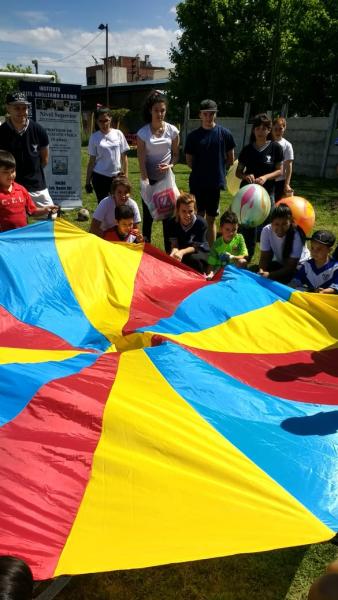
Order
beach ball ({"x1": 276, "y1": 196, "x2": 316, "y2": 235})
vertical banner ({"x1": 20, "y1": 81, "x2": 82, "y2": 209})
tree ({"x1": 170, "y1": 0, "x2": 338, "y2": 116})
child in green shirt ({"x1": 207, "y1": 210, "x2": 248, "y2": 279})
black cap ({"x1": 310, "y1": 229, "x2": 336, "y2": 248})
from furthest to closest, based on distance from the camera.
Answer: tree ({"x1": 170, "y1": 0, "x2": 338, "y2": 116}) → vertical banner ({"x1": 20, "y1": 81, "x2": 82, "y2": 209}) → beach ball ({"x1": 276, "y1": 196, "x2": 316, "y2": 235}) → child in green shirt ({"x1": 207, "y1": 210, "x2": 248, "y2": 279}) → black cap ({"x1": 310, "y1": 229, "x2": 336, "y2": 248})

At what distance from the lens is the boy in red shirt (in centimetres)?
389

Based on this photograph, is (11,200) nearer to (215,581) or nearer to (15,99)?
(15,99)

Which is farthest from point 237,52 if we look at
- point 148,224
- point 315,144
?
point 148,224

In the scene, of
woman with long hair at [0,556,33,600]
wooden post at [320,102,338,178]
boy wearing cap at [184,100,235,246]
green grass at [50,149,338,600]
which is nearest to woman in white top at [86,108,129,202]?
boy wearing cap at [184,100,235,246]

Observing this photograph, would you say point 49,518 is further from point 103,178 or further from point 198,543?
point 103,178

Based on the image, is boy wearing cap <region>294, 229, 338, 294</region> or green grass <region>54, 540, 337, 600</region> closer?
green grass <region>54, 540, 337, 600</region>

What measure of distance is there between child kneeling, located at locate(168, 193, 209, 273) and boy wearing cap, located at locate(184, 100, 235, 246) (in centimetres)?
69

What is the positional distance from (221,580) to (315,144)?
14.1 metres

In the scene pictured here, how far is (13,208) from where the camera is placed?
161 inches

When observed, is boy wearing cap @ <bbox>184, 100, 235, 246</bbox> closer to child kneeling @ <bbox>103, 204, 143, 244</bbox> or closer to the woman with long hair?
child kneeling @ <bbox>103, 204, 143, 244</bbox>

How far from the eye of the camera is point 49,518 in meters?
1.66

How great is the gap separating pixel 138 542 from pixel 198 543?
0.20 metres

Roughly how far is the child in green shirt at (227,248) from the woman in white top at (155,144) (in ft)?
1.54

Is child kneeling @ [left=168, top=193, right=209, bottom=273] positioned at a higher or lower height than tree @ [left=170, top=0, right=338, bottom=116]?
lower
